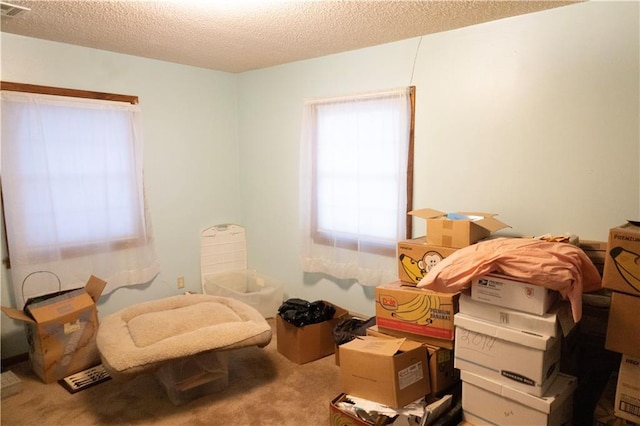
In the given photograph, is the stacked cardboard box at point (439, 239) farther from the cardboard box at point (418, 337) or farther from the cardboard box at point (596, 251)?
the cardboard box at point (596, 251)

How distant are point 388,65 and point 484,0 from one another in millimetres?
904

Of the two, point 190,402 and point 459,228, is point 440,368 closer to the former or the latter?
point 459,228

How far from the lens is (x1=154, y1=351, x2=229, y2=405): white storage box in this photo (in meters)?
2.48

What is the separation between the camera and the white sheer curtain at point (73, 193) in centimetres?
288

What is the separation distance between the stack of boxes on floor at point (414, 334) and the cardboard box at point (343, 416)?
69 millimetres

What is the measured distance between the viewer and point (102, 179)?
3277 mm

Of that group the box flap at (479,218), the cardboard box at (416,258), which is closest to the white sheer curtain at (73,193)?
the cardboard box at (416,258)

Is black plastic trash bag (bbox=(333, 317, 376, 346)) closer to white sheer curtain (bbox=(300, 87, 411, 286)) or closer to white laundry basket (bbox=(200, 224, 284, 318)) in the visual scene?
white sheer curtain (bbox=(300, 87, 411, 286))

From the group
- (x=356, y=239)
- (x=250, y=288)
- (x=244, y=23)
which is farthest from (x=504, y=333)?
(x=250, y=288)

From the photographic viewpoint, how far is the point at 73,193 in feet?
10.3

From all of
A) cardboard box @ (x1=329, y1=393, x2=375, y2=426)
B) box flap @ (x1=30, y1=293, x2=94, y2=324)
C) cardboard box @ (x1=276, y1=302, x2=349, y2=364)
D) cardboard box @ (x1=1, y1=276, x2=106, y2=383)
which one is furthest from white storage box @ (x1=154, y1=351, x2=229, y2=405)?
cardboard box @ (x1=329, y1=393, x2=375, y2=426)

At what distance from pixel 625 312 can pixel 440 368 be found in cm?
89

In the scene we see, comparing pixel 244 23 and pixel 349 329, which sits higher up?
pixel 244 23

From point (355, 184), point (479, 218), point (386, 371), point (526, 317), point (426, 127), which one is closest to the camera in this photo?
point (526, 317)
